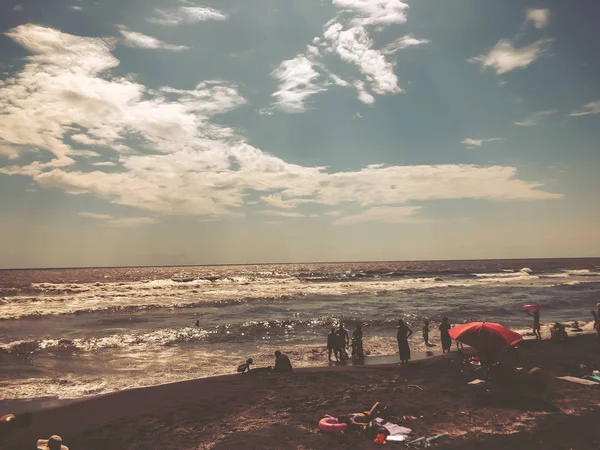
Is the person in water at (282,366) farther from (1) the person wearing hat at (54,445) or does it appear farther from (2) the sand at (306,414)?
(1) the person wearing hat at (54,445)

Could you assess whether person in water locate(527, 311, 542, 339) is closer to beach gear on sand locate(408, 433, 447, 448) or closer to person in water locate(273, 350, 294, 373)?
person in water locate(273, 350, 294, 373)

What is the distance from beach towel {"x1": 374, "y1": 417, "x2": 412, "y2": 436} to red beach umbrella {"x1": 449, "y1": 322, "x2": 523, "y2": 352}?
12.2 ft

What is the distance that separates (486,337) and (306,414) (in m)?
5.76

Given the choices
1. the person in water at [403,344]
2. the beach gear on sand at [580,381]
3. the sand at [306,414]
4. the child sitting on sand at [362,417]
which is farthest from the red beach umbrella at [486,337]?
the person in water at [403,344]

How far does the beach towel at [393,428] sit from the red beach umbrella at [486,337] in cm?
372

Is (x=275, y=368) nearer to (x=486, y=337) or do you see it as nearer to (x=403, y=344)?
(x=403, y=344)

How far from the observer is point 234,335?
24.0 meters

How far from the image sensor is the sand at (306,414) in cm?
859

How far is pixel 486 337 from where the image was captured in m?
11.3

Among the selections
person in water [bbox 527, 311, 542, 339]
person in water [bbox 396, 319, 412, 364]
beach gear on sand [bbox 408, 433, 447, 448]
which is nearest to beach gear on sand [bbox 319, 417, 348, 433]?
beach gear on sand [bbox 408, 433, 447, 448]

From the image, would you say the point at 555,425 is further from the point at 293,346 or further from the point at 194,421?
the point at 293,346

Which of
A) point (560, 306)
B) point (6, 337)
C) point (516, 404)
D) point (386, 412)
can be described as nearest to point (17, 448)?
point (386, 412)

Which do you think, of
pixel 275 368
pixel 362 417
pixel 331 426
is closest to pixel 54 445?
pixel 331 426

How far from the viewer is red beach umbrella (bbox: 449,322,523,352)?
11.2 m
